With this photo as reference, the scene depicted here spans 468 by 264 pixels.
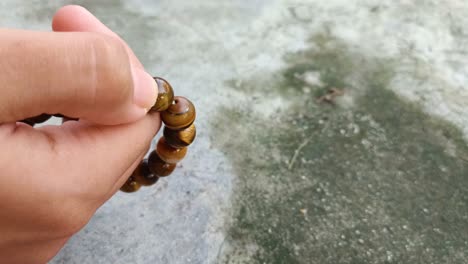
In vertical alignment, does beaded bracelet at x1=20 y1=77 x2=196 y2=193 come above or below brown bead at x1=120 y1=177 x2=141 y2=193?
above

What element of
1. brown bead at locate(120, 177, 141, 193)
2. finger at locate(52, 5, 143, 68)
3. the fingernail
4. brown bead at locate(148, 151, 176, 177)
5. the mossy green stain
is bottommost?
the mossy green stain

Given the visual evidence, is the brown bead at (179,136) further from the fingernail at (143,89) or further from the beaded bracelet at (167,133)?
the fingernail at (143,89)

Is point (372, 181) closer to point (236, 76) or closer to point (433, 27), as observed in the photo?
point (236, 76)

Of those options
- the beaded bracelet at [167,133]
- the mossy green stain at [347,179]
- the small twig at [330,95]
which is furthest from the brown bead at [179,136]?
the small twig at [330,95]

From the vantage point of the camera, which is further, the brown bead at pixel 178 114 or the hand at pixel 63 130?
the brown bead at pixel 178 114

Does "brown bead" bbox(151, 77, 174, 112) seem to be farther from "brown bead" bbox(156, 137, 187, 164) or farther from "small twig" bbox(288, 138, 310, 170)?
"small twig" bbox(288, 138, 310, 170)

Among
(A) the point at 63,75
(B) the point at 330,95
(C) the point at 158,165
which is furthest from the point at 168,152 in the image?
(B) the point at 330,95

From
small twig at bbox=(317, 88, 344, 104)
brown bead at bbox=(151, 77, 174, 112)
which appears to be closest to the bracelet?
brown bead at bbox=(151, 77, 174, 112)
